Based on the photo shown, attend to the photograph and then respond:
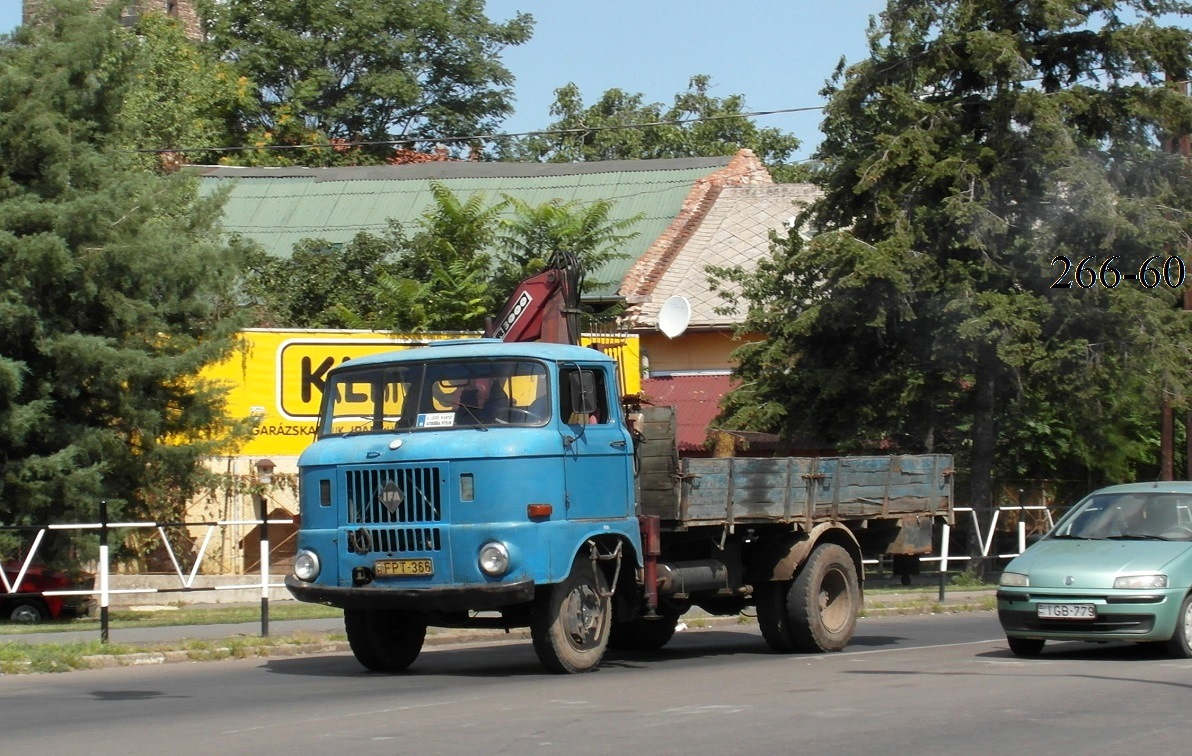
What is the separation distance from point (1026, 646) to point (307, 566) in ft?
21.0

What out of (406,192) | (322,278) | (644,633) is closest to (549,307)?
(644,633)

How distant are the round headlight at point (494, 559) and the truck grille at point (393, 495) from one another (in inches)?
19.3

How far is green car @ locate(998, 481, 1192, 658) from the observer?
13219mm

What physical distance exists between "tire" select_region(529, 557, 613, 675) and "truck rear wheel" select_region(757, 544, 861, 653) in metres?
2.53

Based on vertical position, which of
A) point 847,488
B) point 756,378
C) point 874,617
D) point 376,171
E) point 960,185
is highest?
point 376,171

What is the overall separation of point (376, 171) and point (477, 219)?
45.2 ft

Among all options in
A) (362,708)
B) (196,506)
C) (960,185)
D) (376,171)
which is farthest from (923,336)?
(376,171)

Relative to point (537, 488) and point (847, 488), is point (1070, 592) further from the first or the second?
point (537, 488)

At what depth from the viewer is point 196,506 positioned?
27.0 metres

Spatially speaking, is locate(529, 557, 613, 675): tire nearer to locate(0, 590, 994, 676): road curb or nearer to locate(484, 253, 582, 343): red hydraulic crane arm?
locate(484, 253, 582, 343): red hydraulic crane arm

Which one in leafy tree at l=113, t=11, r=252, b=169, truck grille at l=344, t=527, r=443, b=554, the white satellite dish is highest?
leafy tree at l=113, t=11, r=252, b=169

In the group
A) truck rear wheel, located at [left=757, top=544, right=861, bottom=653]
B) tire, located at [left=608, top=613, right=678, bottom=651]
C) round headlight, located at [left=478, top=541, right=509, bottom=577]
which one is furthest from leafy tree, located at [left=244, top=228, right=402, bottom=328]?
round headlight, located at [left=478, top=541, right=509, bottom=577]

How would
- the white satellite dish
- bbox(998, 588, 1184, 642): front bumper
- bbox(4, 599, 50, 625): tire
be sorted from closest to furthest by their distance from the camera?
bbox(998, 588, 1184, 642): front bumper → bbox(4, 599, 50, 625): tire → the white satellite dish

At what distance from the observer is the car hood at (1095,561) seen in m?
13.3
